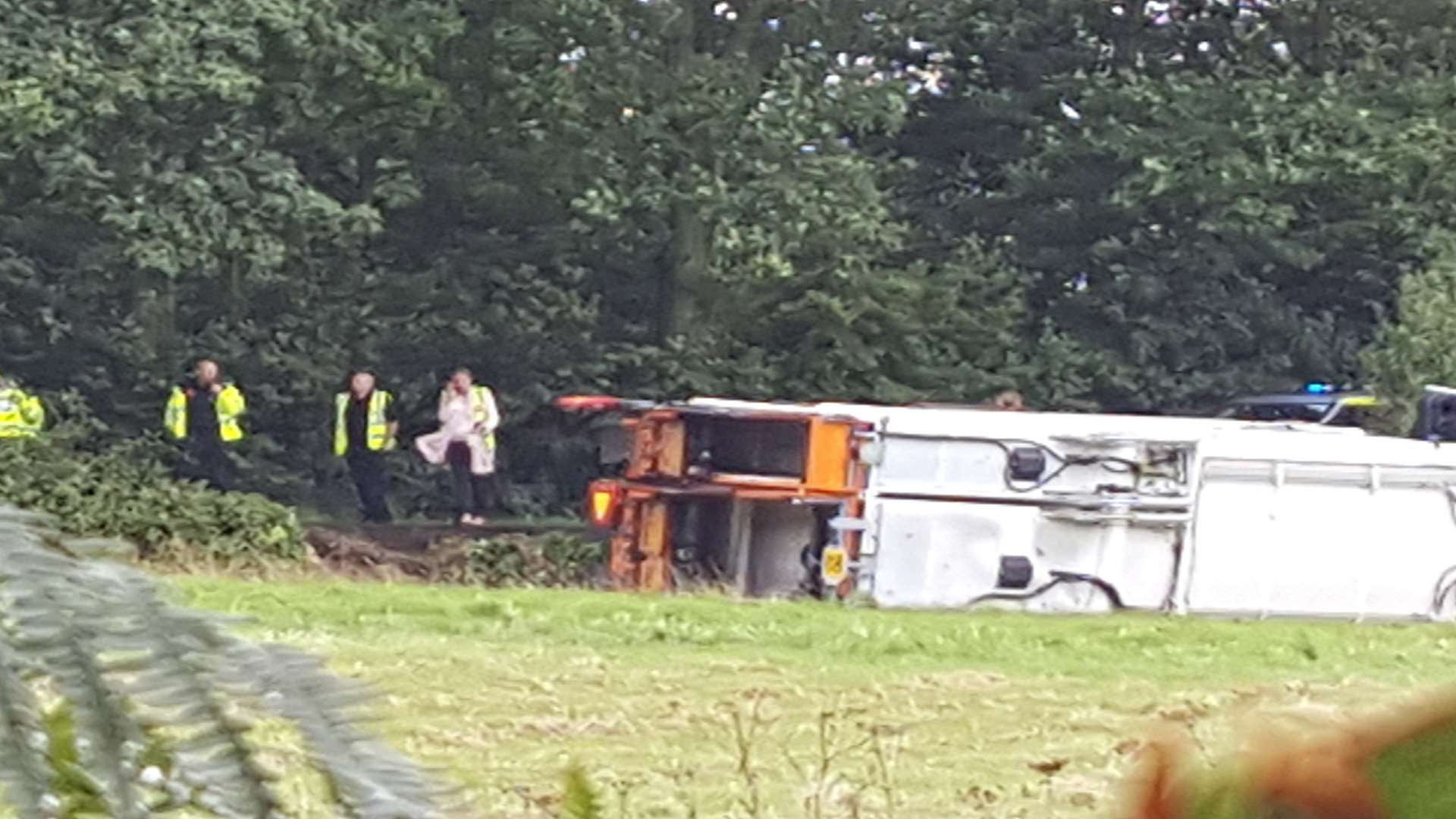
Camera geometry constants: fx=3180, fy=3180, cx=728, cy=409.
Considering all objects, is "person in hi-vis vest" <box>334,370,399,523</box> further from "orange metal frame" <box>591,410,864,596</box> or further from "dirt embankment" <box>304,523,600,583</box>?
"orange metal frame" <box>591,410,864,596</box>

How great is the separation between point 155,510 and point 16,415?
148 inches

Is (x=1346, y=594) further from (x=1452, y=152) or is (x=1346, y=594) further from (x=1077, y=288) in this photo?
(x=1077, y=288)

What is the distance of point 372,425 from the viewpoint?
31.3m

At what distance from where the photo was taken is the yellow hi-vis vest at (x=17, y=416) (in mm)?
26516

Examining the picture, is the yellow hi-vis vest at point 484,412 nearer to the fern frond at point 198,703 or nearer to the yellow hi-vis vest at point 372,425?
the yellow hi-vis vest at point 372,425

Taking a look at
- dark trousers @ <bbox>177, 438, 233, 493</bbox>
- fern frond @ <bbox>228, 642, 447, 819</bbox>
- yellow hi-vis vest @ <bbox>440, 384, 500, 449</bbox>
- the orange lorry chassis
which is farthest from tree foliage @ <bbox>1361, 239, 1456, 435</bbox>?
fern frond @ <bbox>228, 642, 447, 819</bbox>

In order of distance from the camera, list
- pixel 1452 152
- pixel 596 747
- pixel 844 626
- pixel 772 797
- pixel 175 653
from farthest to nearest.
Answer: pixel 1452 152, pixel 844 626, pixel 596 747, pixel 772 797, pixel 175 653

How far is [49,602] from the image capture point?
207cm

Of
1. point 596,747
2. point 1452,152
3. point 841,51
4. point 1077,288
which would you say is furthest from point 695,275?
point 596,747

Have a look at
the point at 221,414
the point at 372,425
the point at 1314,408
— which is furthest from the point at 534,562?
the point at 1314,408

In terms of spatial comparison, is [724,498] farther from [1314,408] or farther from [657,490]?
[1314,408]

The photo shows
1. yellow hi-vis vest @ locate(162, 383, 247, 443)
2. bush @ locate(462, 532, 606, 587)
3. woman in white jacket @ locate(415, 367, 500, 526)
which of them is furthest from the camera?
woman in white jacket @ locate(415, 367, 500, 526)

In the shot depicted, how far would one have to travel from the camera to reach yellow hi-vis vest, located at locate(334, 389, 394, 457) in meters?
31.2

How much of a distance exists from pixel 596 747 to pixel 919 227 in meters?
28.0
